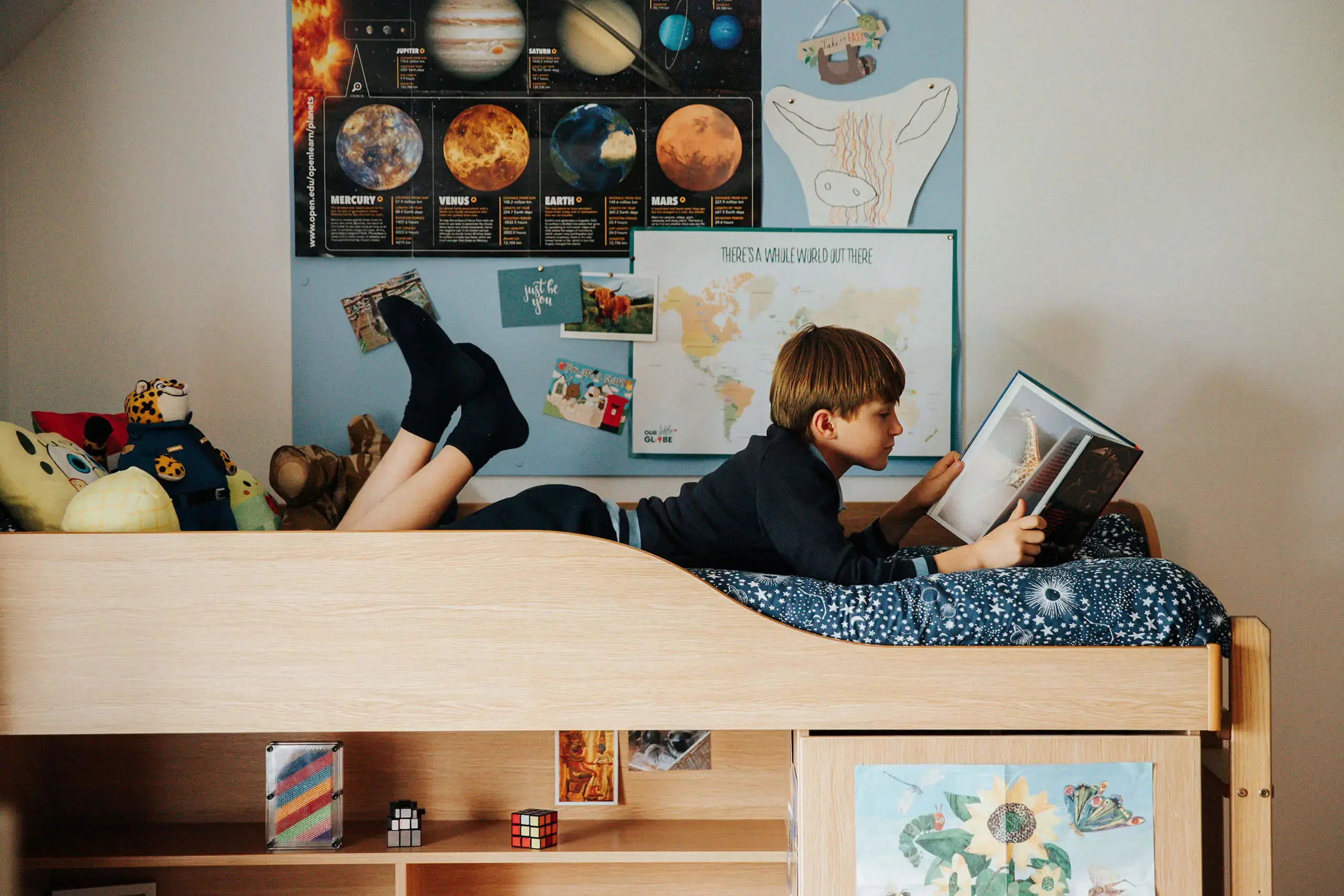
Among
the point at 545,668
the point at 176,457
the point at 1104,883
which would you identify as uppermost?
the point at 176,457

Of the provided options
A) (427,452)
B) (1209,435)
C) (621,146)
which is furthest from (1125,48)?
(427,452)

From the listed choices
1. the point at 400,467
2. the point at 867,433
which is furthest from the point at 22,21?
the point at 867,433

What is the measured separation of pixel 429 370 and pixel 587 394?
0.44 m

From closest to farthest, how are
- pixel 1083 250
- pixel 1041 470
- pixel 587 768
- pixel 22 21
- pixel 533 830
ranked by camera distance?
pixel 1041 470, pixel 533 830, pixel 587 768, pixel 22 21, pixel 1083 250

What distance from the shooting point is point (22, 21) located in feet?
5.96

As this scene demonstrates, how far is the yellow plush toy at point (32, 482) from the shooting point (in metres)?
1.27

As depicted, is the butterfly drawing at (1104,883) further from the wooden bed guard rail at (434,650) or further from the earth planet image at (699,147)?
the earth planet image at (699,147)

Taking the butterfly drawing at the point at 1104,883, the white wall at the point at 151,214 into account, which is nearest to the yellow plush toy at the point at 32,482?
the white wall at the point at 151,214

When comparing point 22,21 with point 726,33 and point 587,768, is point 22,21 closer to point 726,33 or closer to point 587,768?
point 726,33

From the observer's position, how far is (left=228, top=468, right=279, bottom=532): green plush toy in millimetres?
1570

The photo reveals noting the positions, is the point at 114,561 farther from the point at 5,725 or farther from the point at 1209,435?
the point at 1209,435

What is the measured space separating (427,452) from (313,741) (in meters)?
0.49

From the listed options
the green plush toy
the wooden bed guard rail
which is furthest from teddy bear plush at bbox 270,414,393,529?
the wooden bed guard rail

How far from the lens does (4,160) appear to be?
189cm
